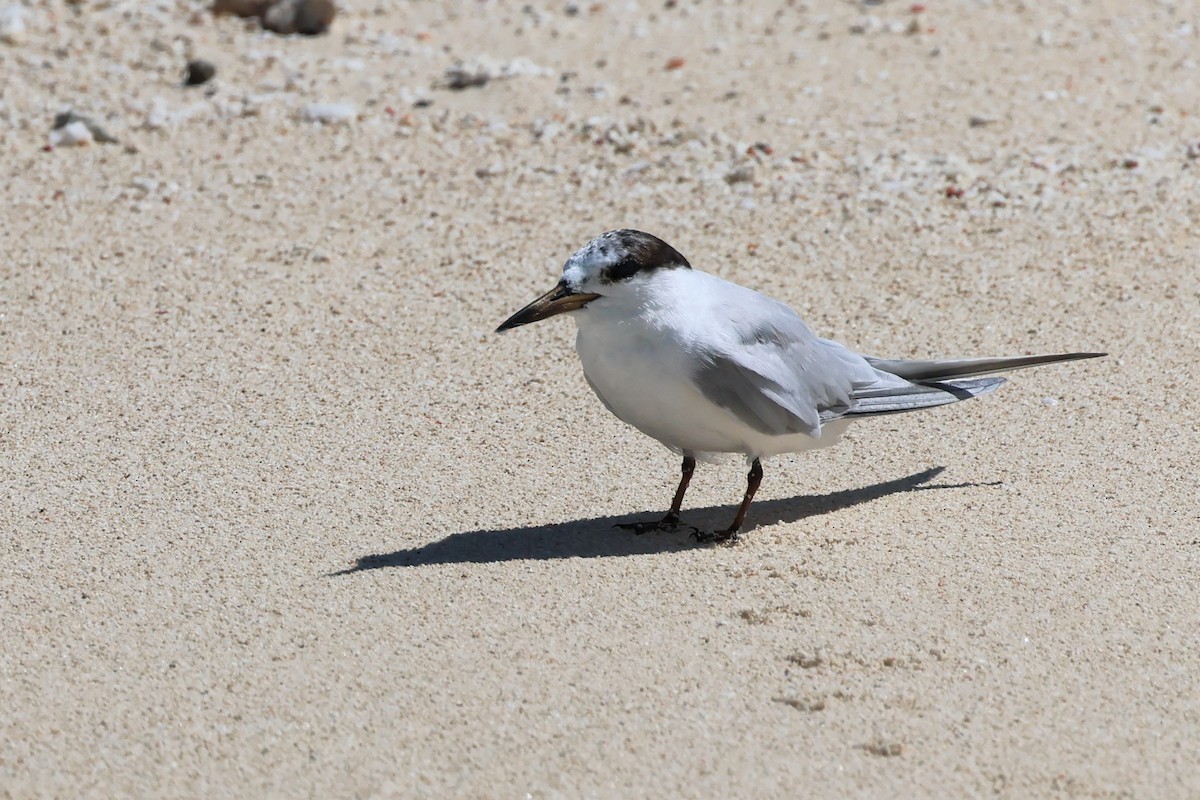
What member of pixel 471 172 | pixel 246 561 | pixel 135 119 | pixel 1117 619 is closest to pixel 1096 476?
pixel 1117 619

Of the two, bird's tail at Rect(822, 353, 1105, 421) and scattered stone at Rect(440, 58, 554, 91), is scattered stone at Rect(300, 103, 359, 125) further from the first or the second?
bird's tail at Rect(822, 353, 1105, 421)

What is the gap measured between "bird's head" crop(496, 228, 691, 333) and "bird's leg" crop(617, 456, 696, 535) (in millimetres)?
684

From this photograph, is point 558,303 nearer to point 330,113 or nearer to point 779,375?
point 779,375

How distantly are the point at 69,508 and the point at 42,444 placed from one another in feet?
1.97

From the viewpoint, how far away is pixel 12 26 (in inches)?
354

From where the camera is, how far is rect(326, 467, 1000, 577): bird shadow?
14.3 ft

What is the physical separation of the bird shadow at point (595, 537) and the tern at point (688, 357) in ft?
0.32

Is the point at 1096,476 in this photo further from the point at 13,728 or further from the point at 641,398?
the point at 13,728

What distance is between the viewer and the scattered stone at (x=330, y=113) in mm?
8070

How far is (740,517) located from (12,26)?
661 cm

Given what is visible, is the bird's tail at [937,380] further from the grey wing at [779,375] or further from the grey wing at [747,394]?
the grey wing at [747,394]

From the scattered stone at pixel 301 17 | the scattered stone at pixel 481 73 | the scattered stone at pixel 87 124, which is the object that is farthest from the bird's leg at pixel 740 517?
the scattered stone at pixel 301 17

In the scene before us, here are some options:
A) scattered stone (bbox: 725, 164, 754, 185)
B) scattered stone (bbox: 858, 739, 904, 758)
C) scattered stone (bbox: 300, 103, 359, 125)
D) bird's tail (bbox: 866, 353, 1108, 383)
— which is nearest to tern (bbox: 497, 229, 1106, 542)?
bird's tail (bbox: 866, 353, 1108, 383)

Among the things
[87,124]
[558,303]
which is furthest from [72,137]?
[558,303]
